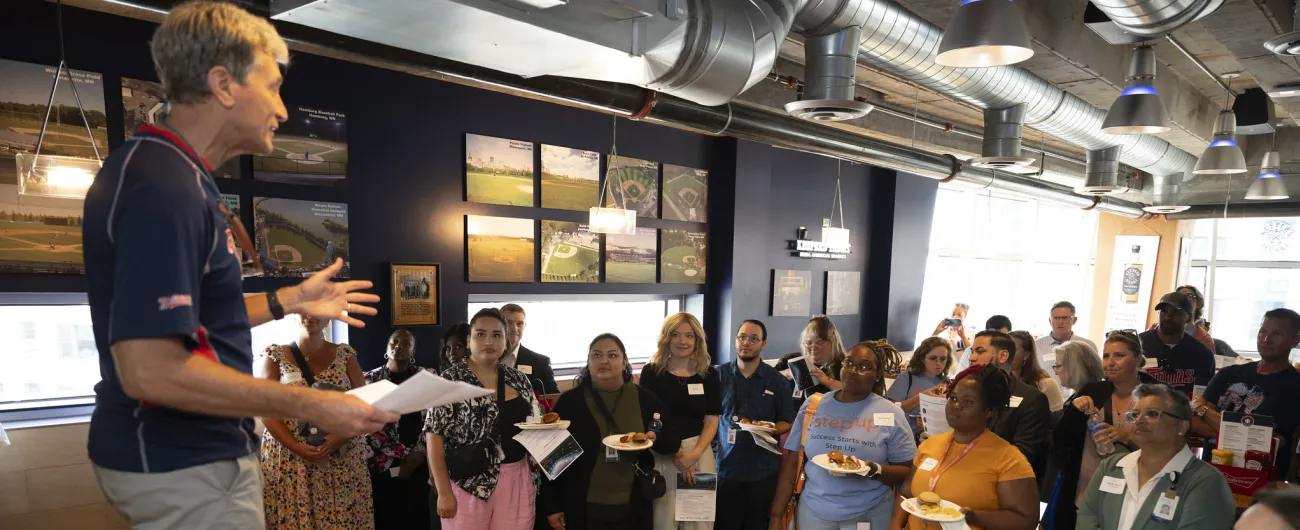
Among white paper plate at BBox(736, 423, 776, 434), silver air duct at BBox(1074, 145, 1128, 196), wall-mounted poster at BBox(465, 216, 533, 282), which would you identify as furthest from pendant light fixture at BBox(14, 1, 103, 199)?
silver air duct at BBox(1074, 145, 1128, 196)

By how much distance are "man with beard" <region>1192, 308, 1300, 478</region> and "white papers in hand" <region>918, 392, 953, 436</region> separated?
185cm

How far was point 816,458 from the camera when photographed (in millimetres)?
2934

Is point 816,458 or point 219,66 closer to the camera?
point 219,66

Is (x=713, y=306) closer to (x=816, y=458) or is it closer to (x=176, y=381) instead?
(x=816, y=458)

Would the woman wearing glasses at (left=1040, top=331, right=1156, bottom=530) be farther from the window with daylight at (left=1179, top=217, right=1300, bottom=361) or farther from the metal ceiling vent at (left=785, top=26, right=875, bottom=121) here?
the window with daylight at (left=1179, top=217, right=1300, bottom=361)

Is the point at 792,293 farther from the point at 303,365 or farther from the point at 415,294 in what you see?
the point at 303,365

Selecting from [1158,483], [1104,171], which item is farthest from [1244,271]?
[1158,483]

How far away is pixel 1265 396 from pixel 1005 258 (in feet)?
30.0

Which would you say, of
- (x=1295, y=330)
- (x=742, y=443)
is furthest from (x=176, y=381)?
(x=1295, y=330)

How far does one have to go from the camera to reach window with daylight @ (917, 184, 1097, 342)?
11.2m

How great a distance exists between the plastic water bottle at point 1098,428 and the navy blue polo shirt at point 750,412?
1566 millimetres

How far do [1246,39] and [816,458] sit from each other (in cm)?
414

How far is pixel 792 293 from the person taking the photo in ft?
27.7

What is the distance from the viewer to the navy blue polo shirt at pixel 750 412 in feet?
12.4
